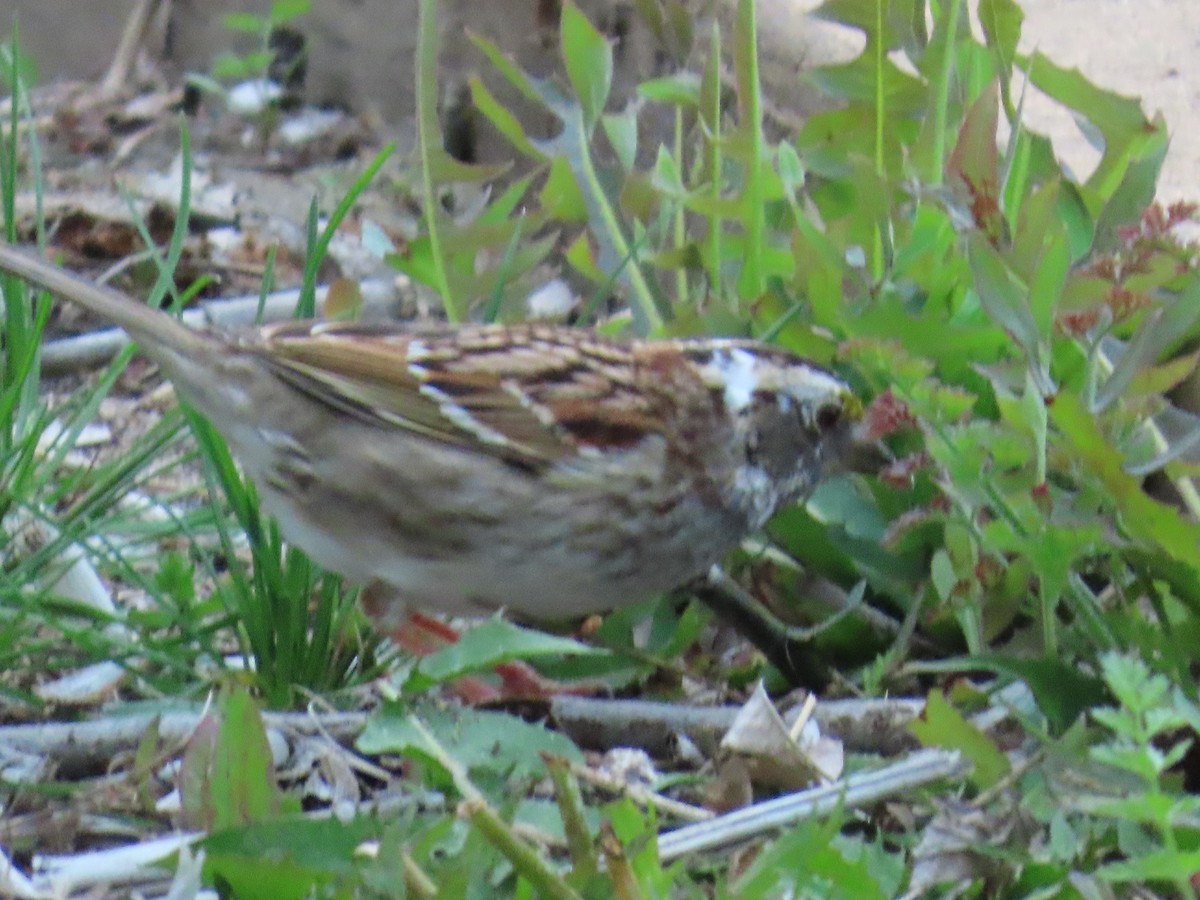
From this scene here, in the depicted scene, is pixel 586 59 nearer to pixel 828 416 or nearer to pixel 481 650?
pixel 828 416

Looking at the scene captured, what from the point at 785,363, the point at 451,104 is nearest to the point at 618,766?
the point at 785,363

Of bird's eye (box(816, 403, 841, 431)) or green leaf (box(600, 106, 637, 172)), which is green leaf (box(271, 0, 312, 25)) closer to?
green leaf (box(600, 106, 637, 172))

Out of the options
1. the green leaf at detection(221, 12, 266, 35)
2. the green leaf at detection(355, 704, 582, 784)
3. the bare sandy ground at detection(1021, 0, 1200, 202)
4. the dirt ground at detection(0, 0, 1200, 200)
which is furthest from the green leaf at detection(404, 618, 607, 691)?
the green leaf at detection(221, 12, 266, 35)

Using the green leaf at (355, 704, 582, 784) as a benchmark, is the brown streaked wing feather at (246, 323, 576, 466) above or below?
above

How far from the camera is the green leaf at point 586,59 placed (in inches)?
111

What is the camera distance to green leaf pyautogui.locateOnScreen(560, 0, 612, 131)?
281cm

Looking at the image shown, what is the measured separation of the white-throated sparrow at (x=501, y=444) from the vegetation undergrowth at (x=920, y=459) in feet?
0.33

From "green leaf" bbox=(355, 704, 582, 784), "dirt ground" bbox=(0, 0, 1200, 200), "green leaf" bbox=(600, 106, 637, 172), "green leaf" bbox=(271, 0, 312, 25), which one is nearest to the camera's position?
"green leaf" bbox=(355, 704, 582, 784)

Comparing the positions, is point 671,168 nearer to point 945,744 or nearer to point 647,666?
point 647,666

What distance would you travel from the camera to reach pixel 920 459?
→ 6.68ft

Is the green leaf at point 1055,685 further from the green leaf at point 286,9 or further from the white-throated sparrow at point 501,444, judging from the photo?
the green leaf at point 286,9

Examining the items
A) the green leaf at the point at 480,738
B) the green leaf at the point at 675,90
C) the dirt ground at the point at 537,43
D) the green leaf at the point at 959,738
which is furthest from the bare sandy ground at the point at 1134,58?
the green leaf at the point at 480,738

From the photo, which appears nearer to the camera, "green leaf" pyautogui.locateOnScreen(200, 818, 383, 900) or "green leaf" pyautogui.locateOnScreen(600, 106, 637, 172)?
"green leaf" pyautogui.locateOnScreen(200, 818, 383, 900)

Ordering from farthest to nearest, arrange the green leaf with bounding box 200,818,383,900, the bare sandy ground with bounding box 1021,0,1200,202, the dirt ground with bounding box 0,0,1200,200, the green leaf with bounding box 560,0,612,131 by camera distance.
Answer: the dirt ground with bounding box 0,0,1200,200, the bare sandy ground with bounding box 1021,0,1200,202, the green leaf with bounding box 560,0,612,131, the green leaf with bounding box 200,818,383,900
